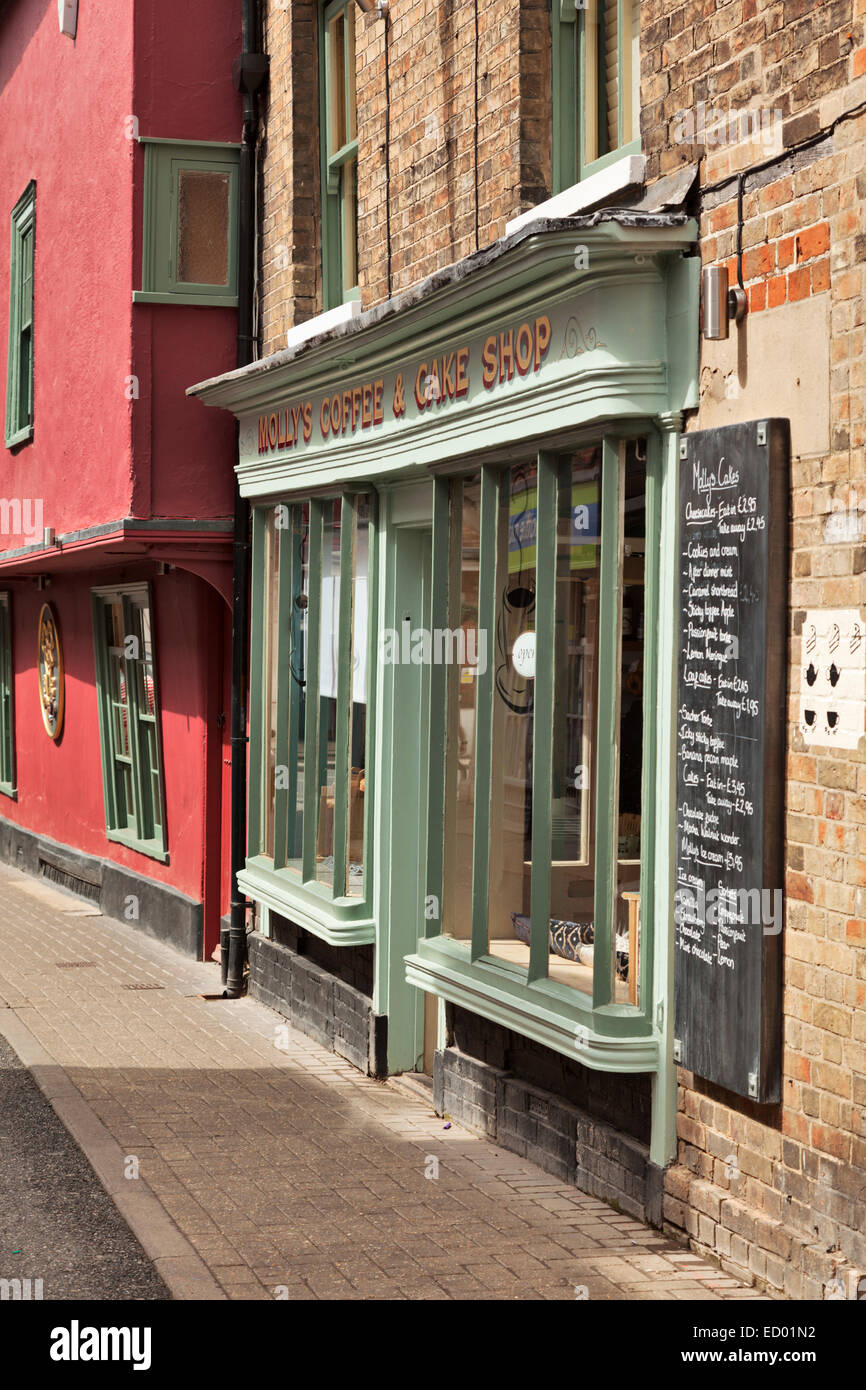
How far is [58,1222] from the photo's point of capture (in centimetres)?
642

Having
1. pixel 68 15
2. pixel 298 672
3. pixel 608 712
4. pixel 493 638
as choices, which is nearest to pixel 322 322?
pixel 298 672

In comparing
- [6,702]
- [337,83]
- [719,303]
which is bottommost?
[6,702]

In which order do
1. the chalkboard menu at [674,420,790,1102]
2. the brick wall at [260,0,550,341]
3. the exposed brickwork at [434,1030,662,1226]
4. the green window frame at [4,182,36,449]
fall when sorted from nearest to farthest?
the chalkboard menu at [674,420,790,1102] → the exposed brickwork at [434,1030,662,1226] → the brick wall at [260,0,550,341] → the green window frame at [4,182,36,449]

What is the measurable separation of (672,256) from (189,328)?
6.15 metres

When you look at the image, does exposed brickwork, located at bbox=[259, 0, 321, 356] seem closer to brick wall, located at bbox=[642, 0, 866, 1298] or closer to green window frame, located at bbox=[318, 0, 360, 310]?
green window frame, located at bbox=[318, 0, 360, 310]

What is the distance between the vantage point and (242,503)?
11391 mm

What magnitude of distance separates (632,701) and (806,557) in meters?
1.24

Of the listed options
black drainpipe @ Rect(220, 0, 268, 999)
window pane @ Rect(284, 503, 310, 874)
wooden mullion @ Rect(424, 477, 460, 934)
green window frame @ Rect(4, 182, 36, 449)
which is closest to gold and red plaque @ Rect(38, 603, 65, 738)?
green window frame @ Rect(4, 182, 36, 449)

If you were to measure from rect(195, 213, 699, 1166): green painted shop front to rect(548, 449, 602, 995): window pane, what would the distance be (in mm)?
13

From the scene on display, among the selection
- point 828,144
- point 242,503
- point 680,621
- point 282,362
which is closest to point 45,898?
Answer: point 242,503

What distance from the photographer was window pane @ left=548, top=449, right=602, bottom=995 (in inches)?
264

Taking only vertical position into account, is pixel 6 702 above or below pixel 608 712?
below

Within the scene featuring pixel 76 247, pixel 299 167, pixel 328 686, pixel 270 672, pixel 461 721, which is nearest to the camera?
pixel 461 721

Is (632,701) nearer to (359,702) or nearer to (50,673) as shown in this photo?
(359,702)
